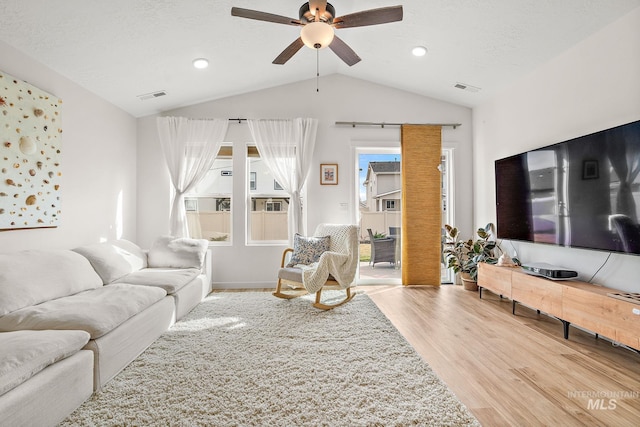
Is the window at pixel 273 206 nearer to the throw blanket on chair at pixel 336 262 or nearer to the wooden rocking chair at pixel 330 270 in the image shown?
the throw blanket on chair at pixel 336 262

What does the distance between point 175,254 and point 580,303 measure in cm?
379

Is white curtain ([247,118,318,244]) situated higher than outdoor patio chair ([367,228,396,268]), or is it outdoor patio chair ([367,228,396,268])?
white curtain ([247,118,318,244])

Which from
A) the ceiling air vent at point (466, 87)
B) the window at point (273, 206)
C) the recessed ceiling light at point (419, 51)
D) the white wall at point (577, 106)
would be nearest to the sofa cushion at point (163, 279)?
the window at point (273, 206)

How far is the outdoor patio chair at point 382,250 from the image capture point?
4.80 m

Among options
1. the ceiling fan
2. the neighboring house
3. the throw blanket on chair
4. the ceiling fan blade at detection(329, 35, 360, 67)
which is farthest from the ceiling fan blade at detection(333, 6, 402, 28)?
the neighboring house

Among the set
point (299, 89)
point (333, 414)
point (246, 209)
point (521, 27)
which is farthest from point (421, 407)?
point (299, 89)

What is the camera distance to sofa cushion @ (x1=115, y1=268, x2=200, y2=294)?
294 cm

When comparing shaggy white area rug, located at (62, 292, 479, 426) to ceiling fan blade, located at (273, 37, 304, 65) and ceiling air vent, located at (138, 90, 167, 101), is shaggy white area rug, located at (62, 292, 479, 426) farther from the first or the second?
ceiling air vent, located at (138, 90, 167, 101)

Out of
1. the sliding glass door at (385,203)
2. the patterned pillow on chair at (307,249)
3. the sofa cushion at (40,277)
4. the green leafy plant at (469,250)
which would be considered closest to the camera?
the sofa cushion at (40,277)

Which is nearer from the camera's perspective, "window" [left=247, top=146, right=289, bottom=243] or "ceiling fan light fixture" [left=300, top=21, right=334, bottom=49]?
"ceiling fan light fixture" [left=300, top=21, right=334, bottom=49]

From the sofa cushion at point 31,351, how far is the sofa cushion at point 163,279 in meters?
1.13

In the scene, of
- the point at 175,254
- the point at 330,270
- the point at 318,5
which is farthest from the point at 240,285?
the point at 318,5

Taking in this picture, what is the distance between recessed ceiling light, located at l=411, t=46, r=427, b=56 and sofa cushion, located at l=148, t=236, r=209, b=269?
128 inches

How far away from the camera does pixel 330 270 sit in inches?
134
